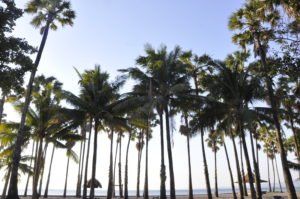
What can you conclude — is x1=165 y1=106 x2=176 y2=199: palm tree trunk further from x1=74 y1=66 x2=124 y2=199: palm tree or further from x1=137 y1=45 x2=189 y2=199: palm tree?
x1=74 y1=66 x2=124 y2=199: palm tree

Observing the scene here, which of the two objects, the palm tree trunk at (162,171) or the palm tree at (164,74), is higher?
the palm tree at (164,74)

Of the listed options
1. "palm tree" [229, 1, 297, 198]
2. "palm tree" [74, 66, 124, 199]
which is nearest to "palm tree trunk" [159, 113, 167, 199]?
"palm tree" [74, 66, 124, 199]

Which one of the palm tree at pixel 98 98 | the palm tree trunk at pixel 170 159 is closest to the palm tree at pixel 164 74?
the palm tree trunk at pixel 170 159

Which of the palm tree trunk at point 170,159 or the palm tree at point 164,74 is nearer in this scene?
the palm tree trunk at point 170,159

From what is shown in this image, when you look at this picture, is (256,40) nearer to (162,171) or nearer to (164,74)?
(164,74)

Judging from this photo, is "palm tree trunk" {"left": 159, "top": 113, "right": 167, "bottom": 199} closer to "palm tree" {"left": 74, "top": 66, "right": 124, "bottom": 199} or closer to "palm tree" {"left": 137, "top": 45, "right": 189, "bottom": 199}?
"palm tree" {"left": 137, "top": 45, "right": 189, "bottom": 199}

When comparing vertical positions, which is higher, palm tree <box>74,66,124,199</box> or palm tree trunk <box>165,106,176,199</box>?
palm tree <box>74,66,124,199</box>

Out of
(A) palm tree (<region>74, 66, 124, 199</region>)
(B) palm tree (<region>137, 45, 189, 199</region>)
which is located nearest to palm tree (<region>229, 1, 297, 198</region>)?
(B) palm tree (<region>137, 45, 189, 199</region>)

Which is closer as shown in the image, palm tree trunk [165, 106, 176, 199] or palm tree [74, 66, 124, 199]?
palm tree trunk [165, 106, 176, 199]

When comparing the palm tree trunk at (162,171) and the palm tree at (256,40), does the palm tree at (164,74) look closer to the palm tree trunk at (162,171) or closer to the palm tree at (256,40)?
the palm tree trunk at (162,171)

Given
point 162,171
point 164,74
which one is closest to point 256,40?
point 164,74

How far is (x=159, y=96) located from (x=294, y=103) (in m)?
14.3

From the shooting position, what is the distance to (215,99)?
22.7 metres

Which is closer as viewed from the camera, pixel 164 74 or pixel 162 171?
pixel 162 171
